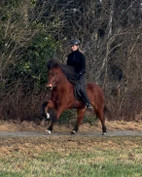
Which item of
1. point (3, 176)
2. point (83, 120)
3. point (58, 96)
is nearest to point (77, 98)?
point (58, 96)

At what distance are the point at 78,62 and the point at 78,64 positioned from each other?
64 millimetres

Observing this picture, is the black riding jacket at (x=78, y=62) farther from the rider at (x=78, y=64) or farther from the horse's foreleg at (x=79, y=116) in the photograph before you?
the horse's foreleg at (x=79, y=116)

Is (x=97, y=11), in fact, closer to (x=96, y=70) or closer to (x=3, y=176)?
(x=96, y=70)

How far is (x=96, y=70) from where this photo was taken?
70.8 ft

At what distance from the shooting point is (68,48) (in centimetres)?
1995

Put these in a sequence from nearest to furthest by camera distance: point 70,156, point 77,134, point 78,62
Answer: point 70,156, point 78,62, point 77,134

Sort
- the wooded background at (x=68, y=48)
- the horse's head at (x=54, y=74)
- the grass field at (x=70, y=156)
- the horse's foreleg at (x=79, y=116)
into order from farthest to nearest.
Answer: the wooded background at (x=68, y=48) → the horse's foreleg at (x=79, y=116) → the horse's head at (x=54, y=74) → the grass field at (x=70, y=156)

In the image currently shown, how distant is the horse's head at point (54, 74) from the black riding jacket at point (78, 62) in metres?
0.55

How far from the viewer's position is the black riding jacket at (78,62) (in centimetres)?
1648

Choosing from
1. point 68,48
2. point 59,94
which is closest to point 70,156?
point 59,94

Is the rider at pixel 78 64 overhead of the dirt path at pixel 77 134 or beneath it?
overhead

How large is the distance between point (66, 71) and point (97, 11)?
25.2 ft

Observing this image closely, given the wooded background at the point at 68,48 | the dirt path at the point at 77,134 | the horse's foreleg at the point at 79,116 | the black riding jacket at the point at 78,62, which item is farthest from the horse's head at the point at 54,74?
the wooded background at the point at 68,48

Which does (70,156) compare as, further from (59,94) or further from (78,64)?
(78,64)
